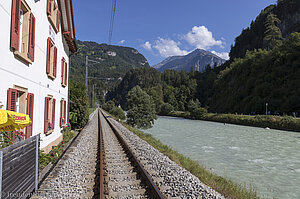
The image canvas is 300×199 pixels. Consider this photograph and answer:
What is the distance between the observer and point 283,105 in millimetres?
55438

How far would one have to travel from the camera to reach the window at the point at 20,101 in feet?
19.2

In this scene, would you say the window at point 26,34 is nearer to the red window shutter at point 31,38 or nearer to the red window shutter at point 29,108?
the red window shutter at point 31,38

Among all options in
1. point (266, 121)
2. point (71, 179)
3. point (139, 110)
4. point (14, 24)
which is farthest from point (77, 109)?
point (266, 121)

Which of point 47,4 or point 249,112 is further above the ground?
point 47,4

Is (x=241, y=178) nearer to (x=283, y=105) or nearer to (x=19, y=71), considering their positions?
(x=19, y=71)

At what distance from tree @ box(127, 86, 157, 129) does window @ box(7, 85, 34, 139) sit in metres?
24.0

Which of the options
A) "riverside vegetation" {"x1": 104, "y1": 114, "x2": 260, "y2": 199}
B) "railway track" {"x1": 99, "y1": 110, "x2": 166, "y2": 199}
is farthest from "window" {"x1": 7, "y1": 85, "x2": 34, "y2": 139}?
"riverside vegetation" {"x1": 104, "y1": 114, "x2": 260, "y2": 199}

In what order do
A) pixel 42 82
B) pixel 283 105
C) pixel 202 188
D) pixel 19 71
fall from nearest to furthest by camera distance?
pixel 202 188, pixel 19 71, pixel 42 82, pixel 283 105

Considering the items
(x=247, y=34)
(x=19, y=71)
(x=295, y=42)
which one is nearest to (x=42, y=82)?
(x=19, y=71)

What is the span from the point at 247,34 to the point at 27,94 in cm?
15795

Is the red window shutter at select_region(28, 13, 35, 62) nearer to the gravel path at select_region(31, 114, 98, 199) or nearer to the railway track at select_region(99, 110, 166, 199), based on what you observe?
the gravel path at select_region(31, 114, 98, 199)

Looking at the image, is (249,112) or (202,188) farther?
(249,112)

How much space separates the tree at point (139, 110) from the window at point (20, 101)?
78.6ft

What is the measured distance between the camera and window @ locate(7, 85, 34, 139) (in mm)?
A: 5867
